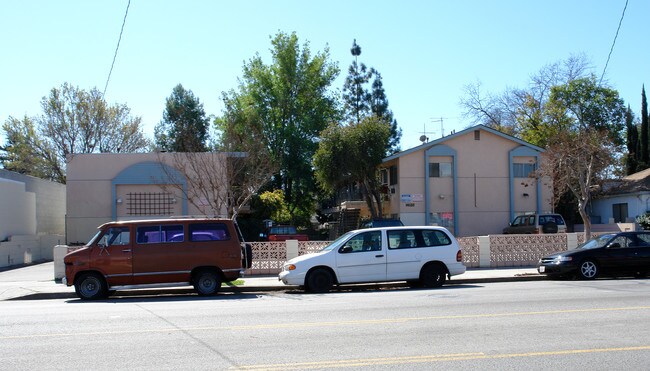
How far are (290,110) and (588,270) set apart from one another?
31902mm

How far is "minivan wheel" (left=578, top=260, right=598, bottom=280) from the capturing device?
18516 mm

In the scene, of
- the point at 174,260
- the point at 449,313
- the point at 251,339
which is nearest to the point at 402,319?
the point at 449,313

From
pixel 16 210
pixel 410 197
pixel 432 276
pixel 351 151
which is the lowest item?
pixel 432 276

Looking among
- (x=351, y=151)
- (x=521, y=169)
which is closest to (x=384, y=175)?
(x=351, y=151)

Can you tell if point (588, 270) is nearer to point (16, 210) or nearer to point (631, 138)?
point (16, 210)

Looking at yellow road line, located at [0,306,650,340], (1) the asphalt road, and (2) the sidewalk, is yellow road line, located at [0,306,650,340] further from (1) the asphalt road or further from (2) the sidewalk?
(2) the sidewalk

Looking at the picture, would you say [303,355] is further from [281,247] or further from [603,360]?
[281,247]

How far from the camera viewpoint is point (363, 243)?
55.8ft

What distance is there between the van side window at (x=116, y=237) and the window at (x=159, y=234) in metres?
0.30

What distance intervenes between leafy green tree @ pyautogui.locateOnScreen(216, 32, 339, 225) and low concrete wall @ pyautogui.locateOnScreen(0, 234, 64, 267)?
1618cm

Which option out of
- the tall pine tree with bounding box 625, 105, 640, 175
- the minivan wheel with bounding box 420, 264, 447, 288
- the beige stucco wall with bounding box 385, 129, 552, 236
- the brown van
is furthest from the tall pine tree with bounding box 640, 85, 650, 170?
the brown van

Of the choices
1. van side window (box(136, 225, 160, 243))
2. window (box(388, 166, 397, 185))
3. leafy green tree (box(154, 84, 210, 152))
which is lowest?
van side window (box(136, 225, 160, 243))

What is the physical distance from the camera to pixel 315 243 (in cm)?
2169

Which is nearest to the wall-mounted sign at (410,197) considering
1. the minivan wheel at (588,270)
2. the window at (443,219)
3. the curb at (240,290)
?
the window at (443,219)
